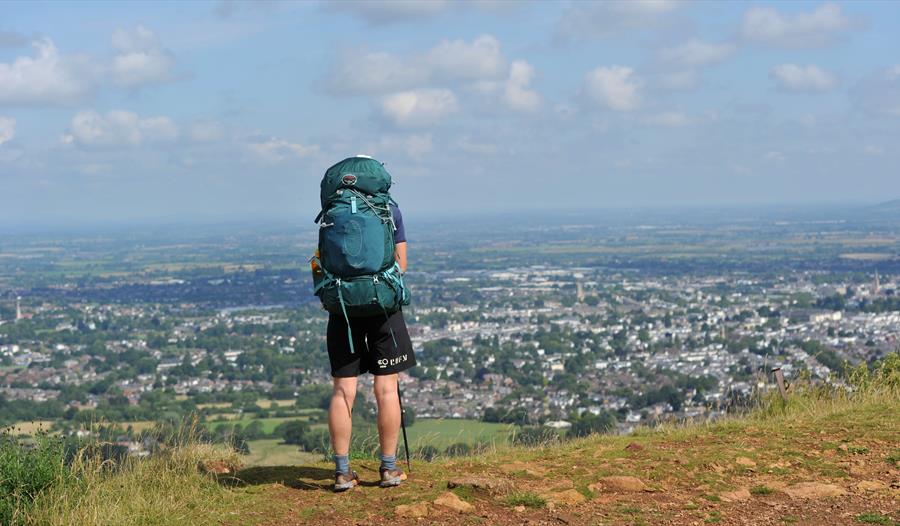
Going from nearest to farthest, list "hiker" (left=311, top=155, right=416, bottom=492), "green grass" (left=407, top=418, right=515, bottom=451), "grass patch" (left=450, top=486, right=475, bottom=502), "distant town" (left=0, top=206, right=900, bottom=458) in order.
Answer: "grass patch" (left=450, top=486, right=475, bottom=502)
"hiker" (left=311, top=155, right=416, bottom=492)
"green grass" (left=407, top=418, right=515, bottom=451)
"distant town" (left=0, top=206, right=900, bottom=458)

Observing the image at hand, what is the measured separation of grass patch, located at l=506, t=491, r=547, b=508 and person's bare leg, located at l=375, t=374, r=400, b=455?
813 millimetres

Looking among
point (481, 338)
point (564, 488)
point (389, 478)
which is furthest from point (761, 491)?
point (481, 338)

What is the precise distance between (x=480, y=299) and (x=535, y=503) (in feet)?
180

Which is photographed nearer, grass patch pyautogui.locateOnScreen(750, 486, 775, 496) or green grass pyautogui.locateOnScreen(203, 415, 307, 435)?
grass patch pyautogui.locateOnScreen(750, 486, 775, 496)

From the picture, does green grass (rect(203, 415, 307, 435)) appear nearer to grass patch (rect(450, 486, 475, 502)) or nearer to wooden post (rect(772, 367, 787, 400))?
wooden post (rect(772, 367, 787, 400))

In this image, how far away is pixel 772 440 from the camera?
6332mm

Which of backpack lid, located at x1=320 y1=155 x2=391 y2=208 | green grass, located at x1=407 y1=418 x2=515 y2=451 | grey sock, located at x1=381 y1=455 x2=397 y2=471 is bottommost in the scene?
green grass, located at x1=407 y1=418 x2=515 y2=451

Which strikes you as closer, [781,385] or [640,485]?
[640,485]

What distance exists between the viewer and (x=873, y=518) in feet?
14.7

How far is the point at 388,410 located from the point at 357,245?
40.2 inches

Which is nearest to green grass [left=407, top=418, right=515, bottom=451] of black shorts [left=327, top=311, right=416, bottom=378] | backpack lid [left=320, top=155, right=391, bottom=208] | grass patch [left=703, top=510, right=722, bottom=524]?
black shorts [left=327, top=311, right=416, bottom=378]

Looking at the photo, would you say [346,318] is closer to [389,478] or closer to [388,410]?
[388,410]

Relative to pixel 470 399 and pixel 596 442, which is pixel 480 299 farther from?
pixel 596 442

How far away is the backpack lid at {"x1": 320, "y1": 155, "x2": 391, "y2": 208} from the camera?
5.20 metres
